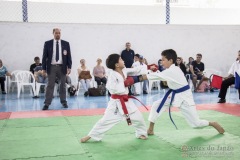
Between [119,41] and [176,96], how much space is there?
839 centimetres

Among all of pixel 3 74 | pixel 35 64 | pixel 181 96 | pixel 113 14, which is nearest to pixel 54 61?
pixel 181 96

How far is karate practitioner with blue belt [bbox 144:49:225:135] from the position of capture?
377 cm

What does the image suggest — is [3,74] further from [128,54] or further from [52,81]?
[128,54]

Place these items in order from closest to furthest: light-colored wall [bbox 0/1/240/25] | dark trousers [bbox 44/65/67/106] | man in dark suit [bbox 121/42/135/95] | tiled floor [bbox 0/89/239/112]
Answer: dark trousers [bbox 44/65/67/106], tiled floor [bbox 0/89/239/112], light-colored wall [bbox 0/1/240/25], man in dark suit [bbox 121/42/135/95]

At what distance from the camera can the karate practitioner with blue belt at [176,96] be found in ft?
12.4

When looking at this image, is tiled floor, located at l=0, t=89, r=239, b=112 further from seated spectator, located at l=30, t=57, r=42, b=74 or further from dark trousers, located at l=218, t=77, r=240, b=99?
seated spectator, located at l=30, t=57, r=42, b=74

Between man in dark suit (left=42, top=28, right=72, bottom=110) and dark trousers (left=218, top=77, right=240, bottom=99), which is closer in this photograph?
man in dark suit (left=42, top=28, right=72, bottom=110)

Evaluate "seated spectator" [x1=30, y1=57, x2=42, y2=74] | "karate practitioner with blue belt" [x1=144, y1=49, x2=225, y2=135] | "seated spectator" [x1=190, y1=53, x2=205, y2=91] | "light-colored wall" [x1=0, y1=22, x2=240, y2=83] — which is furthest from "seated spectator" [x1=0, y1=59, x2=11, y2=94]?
"karate practitioner with blue belt" [x1=144, y1=49, x2=225, y2=135]

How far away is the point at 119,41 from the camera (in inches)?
476

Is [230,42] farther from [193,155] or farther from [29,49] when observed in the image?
[193,155]

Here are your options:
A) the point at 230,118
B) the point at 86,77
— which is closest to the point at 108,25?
the point at 86,77

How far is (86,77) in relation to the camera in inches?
403

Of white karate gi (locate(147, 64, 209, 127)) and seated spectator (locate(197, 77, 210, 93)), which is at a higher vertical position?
white karate gi (locate(147, 64, 209, 127))

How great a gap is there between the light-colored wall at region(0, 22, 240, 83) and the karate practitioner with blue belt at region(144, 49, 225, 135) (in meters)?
7.95
